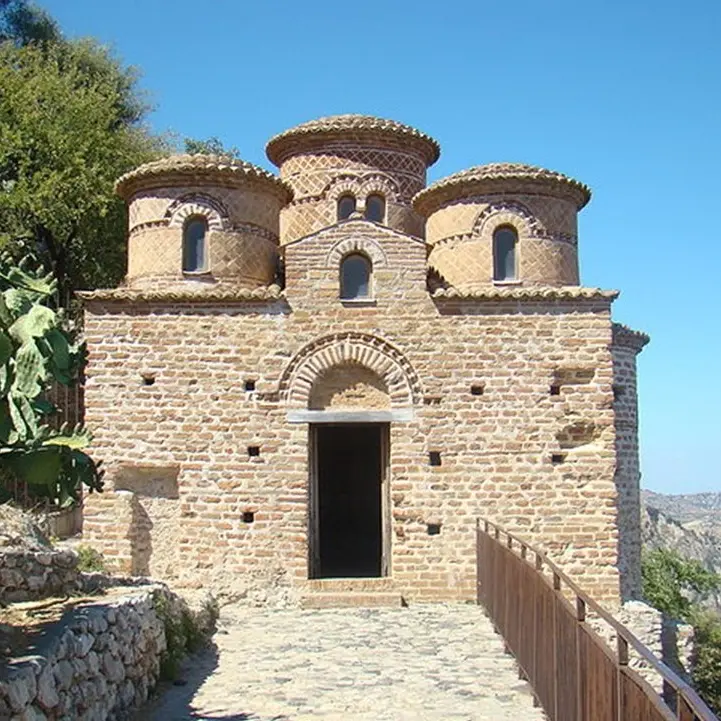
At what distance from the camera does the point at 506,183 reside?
54.3ft

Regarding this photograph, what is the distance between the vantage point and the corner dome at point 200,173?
16062 millimetres

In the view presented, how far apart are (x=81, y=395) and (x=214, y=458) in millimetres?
6766

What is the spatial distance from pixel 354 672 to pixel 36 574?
140 inches

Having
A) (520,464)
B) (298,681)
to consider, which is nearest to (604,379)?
(520,464)

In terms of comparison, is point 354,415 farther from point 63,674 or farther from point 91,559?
point 63,674

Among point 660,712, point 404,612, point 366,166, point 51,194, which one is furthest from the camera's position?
point 51,194

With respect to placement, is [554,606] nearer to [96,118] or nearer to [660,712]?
[660,712]

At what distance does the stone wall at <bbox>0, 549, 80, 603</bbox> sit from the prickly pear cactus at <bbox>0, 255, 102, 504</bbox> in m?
1.19

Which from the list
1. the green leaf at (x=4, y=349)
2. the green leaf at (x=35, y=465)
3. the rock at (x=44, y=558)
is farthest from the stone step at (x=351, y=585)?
the green leaf at (x=4, y=349)

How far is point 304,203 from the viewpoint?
770 inches

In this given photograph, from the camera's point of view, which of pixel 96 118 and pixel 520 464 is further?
pixel 96 118

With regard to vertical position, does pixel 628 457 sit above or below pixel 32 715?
above

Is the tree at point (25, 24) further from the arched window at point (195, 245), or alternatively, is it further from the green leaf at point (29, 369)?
the green leaf at point (29, 369)

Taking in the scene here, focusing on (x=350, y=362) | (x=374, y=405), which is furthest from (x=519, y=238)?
(x=374, y=405)
